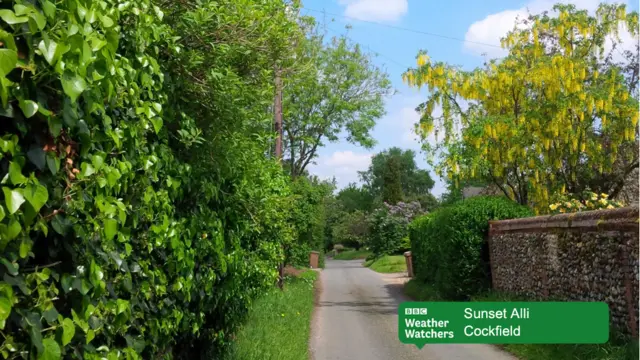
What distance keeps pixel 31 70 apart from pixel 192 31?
3.22 meters

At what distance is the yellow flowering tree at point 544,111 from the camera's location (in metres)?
15.8

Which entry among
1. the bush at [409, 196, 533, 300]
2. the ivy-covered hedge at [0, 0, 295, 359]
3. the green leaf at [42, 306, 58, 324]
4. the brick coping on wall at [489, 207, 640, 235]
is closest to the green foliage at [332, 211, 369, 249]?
the bush at [409, 196, 533, 300]

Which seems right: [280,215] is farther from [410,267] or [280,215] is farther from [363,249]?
[363,249]

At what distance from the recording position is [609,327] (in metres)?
8.73

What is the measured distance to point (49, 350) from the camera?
2.09 m

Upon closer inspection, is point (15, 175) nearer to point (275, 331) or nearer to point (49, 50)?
point (49, 50)

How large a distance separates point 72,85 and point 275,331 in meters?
8.67

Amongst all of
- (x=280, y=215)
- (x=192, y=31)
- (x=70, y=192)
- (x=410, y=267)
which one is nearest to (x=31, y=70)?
(x=70, y=192)

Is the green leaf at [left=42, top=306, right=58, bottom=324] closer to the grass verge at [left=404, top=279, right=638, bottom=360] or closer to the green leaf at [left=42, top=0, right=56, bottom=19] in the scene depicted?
the green leaf at [left=42, top=0, right=56, bottom=19]

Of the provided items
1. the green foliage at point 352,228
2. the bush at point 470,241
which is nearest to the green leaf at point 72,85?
the bush at point 470,241

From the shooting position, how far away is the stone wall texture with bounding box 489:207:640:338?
8289 mm

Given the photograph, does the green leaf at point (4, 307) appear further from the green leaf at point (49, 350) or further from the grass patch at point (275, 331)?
the grass patch at point (275, 331)

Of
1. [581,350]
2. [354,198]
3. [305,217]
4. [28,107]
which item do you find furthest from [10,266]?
[354,198]

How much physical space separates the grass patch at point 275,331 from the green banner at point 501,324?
5.87 feet
